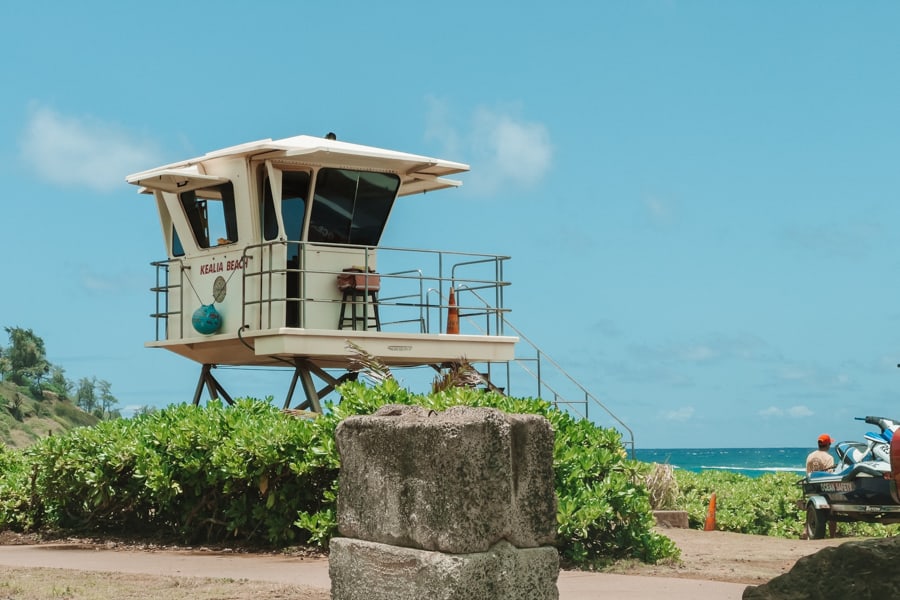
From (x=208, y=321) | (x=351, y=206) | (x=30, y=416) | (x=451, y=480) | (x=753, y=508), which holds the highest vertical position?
(x=351, y=206)

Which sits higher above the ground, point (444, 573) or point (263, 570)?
point (444, 573)

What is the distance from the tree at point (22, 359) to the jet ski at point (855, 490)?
30173 mm

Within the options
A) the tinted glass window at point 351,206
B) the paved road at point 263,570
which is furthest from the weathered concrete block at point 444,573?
the tinted glass window at point 351,206

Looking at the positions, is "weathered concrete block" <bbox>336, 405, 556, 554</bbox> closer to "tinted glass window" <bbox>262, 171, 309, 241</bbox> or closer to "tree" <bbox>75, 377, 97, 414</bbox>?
"tinted glass window" <bbox>262, 171, 309, 241</bbox>

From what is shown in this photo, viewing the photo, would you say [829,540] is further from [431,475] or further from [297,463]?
[431,475]

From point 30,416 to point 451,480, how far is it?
3396 centimetres

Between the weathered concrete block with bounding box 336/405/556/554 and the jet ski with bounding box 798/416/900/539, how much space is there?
35.3ft

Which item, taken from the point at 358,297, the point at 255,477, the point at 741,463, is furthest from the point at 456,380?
the point at 741,463

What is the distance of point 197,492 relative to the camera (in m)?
13.8

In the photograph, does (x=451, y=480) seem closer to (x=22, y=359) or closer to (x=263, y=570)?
(x=263, y=570)

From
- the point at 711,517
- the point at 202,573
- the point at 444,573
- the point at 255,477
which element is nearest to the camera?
the point at 444,573

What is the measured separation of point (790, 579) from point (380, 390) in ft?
21.5

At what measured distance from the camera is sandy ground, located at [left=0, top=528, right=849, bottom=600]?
10.0m

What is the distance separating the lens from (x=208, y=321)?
2017 cm
